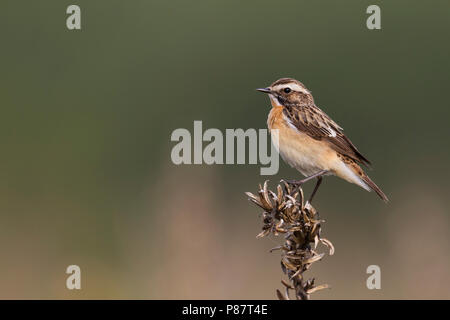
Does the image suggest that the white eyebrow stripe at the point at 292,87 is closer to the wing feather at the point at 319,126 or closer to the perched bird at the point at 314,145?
the perched bird at the point at 314,145

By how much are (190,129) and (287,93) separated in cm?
303

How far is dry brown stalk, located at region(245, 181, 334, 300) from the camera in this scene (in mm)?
3373

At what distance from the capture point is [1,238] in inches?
336

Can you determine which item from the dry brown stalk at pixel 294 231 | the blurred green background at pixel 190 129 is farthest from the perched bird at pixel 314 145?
the dry brown stalk at pixel 294 231

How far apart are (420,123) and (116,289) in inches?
221

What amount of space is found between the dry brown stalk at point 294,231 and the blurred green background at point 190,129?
57.1 inches

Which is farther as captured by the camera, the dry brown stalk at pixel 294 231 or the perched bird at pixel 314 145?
the perched bird at pixel 314 145

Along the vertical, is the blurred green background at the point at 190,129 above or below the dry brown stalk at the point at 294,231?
above

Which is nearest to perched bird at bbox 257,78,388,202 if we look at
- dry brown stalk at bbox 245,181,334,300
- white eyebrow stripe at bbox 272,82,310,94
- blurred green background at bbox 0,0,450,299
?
white eyebrow stripe at bbox 272,82,310,94

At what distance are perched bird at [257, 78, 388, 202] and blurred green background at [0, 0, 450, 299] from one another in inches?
24.1

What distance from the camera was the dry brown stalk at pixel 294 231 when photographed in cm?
337

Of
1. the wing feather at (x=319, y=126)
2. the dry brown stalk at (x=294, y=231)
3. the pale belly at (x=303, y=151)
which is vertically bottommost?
the dry brown stalk at (x=294, y=231)

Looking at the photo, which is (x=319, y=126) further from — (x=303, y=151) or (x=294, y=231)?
(x=294, y=231)

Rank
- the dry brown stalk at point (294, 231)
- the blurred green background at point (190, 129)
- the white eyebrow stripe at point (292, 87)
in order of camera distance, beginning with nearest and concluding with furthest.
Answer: the dry brown stalk at point (294, 231)
the blurred green background at point (190, 129)
the white eyebrow stripe at point (292, 87)
